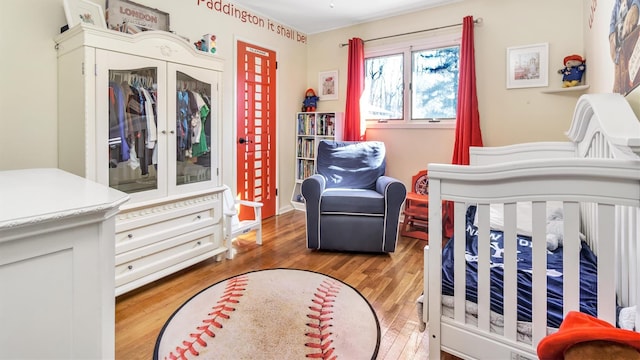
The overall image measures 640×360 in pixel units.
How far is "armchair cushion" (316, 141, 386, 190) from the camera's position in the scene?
3.09 m

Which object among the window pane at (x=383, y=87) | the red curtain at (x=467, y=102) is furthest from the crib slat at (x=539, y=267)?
the window pane at (x=383, y=87)

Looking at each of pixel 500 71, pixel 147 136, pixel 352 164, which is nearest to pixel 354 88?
pixel 352 164

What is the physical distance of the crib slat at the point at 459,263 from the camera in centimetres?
109

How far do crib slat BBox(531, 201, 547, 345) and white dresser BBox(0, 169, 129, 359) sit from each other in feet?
3.89

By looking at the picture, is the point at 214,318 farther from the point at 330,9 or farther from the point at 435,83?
the point at 330,9

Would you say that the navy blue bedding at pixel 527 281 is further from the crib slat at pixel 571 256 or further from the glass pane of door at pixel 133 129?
the glass pane of door at pixel 133 129

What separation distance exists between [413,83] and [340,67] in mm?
961

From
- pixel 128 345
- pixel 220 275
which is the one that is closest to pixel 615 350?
pixel 128 345

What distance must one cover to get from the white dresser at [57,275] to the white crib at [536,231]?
3.31 feet

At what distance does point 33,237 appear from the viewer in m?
0.71

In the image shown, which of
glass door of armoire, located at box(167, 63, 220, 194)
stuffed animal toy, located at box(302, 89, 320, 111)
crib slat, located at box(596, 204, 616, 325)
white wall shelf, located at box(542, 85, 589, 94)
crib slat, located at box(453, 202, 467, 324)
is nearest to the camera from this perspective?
crib slat, located at box(596, 204, 616, 325)

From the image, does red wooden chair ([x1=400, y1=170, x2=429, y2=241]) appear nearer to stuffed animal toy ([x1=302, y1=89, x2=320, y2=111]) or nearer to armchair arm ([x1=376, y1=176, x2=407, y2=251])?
armchair arm ([x1=376, y1=176, x2=407, y2=251])

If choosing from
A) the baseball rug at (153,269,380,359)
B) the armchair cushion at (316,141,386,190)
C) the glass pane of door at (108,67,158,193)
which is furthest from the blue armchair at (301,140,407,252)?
the glass pane of door at (108,67,158,193)

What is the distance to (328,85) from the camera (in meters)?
4.10
